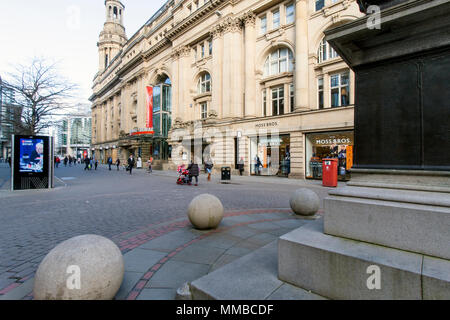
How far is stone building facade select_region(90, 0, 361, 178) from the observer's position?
59.6 ft

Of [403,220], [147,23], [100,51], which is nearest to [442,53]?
[403,220]

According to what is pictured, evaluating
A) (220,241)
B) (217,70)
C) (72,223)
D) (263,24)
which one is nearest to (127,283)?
(220,241)

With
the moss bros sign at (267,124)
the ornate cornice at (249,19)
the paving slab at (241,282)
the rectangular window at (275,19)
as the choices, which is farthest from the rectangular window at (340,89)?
the paving slab at (241,282)

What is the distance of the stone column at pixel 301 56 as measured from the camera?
19.0 meters

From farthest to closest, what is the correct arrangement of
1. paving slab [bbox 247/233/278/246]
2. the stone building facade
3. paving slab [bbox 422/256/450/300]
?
1. the stone building facade
2. paving slab [bbox 247/233/278/246]
3. paving slab [bbox 422/256/450/300]

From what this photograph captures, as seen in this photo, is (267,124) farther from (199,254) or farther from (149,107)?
(149,107)

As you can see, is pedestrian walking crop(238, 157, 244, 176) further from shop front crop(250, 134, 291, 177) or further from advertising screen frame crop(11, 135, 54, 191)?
advertising screen frame crop(11, 135, 54, 191)

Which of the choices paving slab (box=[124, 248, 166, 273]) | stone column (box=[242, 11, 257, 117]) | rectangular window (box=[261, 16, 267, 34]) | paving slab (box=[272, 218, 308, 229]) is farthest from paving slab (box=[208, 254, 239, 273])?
rectangular window (box=[261, 16, 267, 34])

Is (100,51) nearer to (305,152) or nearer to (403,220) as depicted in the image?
Answer: (305,152)

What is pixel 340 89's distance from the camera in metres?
17.9

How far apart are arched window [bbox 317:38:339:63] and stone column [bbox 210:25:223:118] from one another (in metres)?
10.8

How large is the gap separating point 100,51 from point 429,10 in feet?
294

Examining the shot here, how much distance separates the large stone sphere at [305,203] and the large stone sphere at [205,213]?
2329 mm

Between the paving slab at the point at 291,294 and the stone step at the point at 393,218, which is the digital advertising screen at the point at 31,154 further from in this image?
the stone step at the point at 393,218
